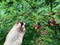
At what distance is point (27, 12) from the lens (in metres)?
3.19

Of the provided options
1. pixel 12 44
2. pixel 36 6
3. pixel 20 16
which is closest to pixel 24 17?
pixel 20 16

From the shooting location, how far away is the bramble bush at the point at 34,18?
10.2 ft

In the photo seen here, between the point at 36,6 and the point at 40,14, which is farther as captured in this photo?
the point at 36,6

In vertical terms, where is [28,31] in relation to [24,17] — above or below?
below

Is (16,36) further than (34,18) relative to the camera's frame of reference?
No

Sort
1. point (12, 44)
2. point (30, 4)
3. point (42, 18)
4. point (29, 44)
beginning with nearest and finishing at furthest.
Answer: point (12, 44)
point (42, 18)
point (30, 4)
point (29, 44)

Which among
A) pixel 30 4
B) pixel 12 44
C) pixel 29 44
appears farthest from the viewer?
pixel 29 44

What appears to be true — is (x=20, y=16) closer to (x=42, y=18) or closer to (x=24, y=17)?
(x=24, y=17)

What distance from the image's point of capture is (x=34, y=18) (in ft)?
10.2

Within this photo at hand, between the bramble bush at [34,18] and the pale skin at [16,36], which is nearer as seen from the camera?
the pale skin at [16,36]

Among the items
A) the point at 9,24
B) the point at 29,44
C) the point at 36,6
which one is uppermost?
the point at 36,6

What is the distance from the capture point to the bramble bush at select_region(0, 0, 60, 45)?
122 inches

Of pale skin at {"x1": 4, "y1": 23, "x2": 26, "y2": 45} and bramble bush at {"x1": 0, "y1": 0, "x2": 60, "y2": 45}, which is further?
bramble bush at {"x1": 0, "y1": 0, "x2": 60, "y2": 45}

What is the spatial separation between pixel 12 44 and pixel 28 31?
Result: 0.79 metres
